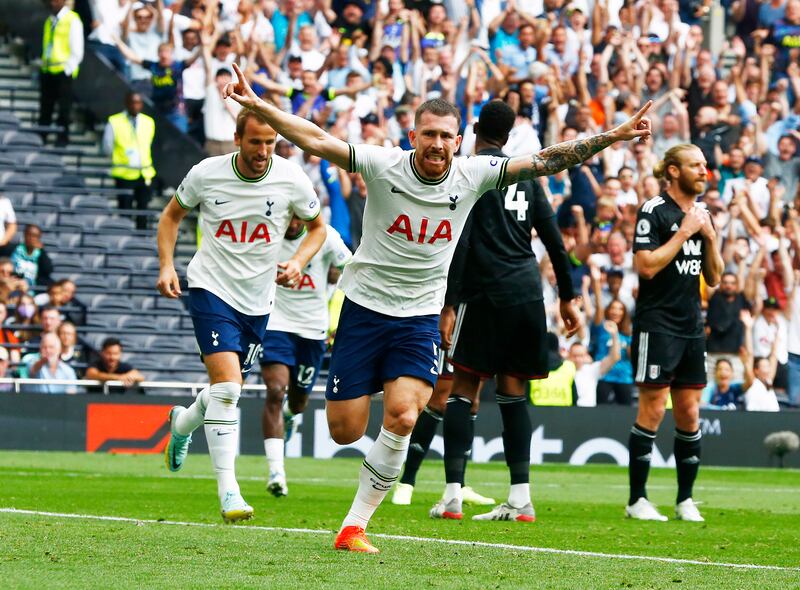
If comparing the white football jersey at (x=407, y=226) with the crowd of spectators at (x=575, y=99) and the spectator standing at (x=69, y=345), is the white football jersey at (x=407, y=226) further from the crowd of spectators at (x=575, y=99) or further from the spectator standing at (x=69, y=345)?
the crowd of spectators at (x=575, y=99)

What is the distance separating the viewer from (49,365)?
19500mm

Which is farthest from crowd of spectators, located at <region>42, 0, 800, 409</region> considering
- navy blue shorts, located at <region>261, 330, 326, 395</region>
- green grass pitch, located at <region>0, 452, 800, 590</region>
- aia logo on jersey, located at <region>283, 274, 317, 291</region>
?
navy blue shorts, located at <region>261, 330, 326, 395</region>

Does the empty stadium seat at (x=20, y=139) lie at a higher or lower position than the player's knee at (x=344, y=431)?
higher

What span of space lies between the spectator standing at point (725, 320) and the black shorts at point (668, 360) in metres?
10.7

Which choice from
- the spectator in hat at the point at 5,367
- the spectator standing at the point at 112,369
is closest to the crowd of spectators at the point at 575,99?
the spectator standing at the point at 112,369

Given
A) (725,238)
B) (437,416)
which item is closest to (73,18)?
(725,238)

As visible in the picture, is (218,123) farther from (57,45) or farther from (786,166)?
(786,166)

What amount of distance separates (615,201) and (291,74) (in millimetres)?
5160

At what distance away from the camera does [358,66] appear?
77.9 ft

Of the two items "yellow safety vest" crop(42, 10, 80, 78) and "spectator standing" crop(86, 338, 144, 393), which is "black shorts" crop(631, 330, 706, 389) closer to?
"spectator standing" crop(86, 338, 144, 393)

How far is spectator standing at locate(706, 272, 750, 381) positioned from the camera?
21.6 metres

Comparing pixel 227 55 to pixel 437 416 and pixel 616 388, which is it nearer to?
pixel 616 388

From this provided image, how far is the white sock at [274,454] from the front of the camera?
12.2m

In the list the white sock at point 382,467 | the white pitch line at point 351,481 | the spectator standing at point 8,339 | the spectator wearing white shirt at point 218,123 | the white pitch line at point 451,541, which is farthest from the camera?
the spectator wearing white shirt at point 218,123
